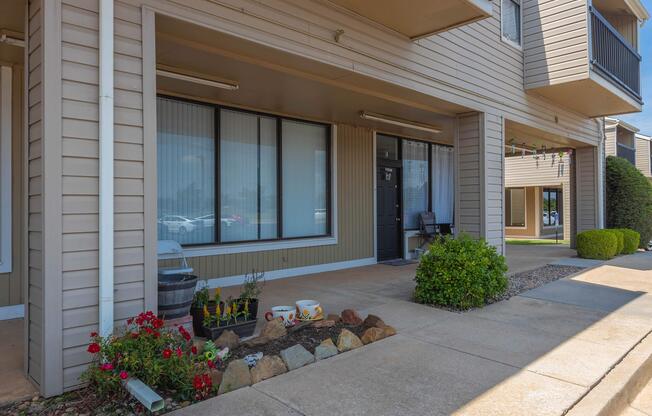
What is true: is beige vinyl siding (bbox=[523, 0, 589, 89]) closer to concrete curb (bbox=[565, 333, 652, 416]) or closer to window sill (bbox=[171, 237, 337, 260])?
window sill (bbox=[171, 237, 337, 260])

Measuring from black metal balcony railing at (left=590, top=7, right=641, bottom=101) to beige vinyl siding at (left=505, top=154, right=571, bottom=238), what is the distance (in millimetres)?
6925

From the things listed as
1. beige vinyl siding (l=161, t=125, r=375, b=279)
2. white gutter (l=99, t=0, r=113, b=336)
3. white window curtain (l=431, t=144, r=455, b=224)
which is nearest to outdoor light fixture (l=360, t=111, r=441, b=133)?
beige vinyl siding (l=161, t=125, r=375, b=279)

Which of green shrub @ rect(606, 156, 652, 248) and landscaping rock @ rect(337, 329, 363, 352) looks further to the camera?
green shrub @ rect(606, 156, 652, 248)

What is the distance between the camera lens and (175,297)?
11.3ft

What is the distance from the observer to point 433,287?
516cm

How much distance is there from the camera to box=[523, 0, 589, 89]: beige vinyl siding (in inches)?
293

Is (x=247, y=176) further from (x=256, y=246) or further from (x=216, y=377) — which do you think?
(x=216, y=377)

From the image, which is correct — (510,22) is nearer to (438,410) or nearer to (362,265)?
(362,265)

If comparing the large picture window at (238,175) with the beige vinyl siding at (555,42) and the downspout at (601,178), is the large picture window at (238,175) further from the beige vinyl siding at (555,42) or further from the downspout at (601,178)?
the downspout at (601,178)

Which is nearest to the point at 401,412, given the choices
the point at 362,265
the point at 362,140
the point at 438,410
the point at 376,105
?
the point at 438,410

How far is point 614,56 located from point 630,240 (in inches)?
172

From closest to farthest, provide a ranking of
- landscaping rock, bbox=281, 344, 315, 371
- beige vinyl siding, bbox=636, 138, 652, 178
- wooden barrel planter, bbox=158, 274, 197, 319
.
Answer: landscaping rock, bbox=281, 344, 315, 371 < wooden barrel planter, bbox=158, 274, 197, 319 < beige vinyl siding, bbox=636, 138, 652, 178

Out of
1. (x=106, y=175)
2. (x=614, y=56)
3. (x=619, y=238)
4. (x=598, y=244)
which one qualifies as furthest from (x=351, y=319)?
(x=619, y=238)

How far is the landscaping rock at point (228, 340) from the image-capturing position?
3551 millimetres
